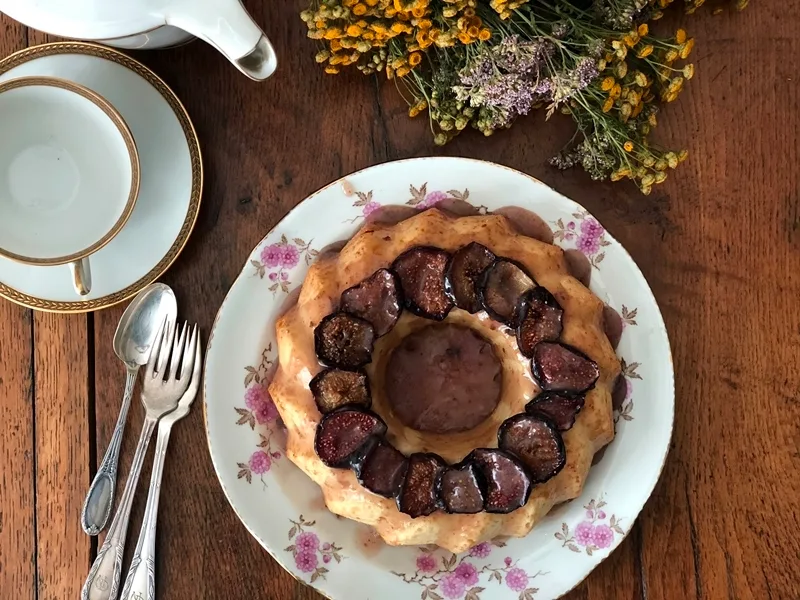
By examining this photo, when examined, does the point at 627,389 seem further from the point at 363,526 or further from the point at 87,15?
the point at 87,15

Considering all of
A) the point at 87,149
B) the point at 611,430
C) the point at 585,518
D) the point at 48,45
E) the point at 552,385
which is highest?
the point at 48,45

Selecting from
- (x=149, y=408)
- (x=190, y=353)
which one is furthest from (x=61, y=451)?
(x=190, y=353)

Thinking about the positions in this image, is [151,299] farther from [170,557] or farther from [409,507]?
[409,507]

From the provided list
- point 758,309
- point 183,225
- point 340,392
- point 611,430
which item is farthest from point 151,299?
point 758,309

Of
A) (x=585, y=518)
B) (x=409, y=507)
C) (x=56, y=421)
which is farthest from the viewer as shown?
(x=56, y=421)

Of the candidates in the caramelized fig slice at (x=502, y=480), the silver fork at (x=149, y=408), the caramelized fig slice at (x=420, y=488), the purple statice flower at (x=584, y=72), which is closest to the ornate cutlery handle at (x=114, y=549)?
the silver fork at (x=149, y=408)

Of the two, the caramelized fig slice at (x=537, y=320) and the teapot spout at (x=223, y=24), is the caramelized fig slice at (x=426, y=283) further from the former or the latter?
the teapot spout at (x=223, y=24)
